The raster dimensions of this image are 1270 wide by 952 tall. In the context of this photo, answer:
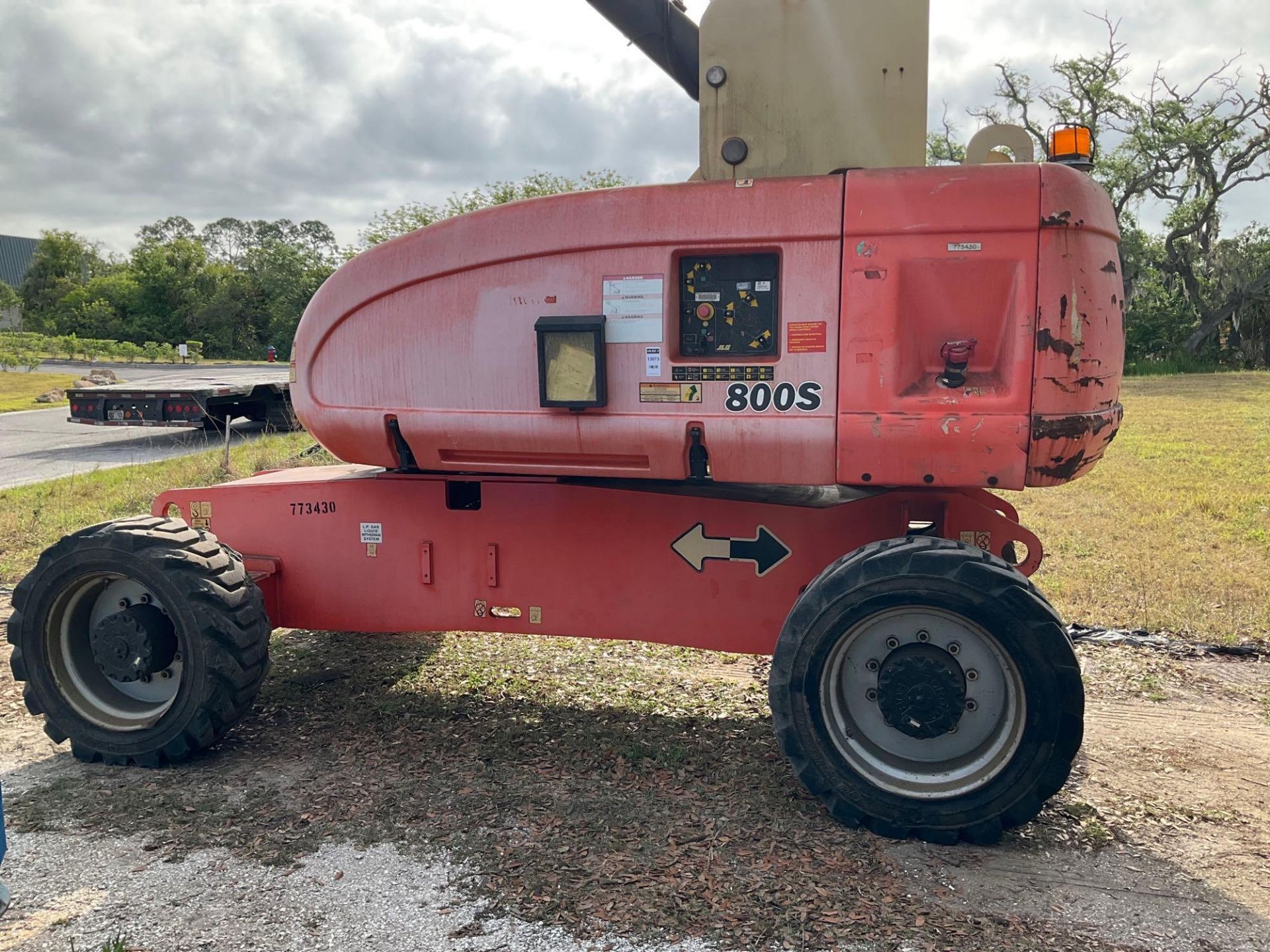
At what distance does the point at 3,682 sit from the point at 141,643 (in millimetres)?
1815

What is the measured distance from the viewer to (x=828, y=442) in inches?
142

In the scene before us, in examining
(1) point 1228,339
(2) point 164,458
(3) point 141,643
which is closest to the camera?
(3) point 141,643

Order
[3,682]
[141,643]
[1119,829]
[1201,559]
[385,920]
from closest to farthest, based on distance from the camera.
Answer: [385,920] < [1119,829] < [141,643] < [3,682] < [1201,559]

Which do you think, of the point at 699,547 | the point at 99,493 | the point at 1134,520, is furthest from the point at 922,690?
the point at 99,493

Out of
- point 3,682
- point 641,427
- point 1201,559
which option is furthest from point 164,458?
point 1201,559

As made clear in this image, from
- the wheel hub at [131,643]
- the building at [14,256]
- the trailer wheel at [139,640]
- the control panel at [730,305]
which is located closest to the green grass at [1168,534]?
the control panel at [730,305]

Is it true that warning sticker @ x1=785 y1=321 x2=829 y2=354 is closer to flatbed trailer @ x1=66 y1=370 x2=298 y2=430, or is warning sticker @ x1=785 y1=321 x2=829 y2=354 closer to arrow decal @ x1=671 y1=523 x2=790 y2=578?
arrow decal @ x1=671 y1=523 x2=790 y2=578

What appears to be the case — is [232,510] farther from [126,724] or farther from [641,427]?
[641,427]

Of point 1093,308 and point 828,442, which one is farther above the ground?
point 1093,308

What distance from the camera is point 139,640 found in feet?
14.0

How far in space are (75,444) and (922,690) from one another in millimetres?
15441

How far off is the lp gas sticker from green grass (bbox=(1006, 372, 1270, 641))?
378 centimetres

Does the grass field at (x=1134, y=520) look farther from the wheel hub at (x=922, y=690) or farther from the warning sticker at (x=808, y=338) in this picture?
the warning sticker at (x=808, y=338)

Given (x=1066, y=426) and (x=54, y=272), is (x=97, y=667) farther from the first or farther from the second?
(x=54, y=272)
